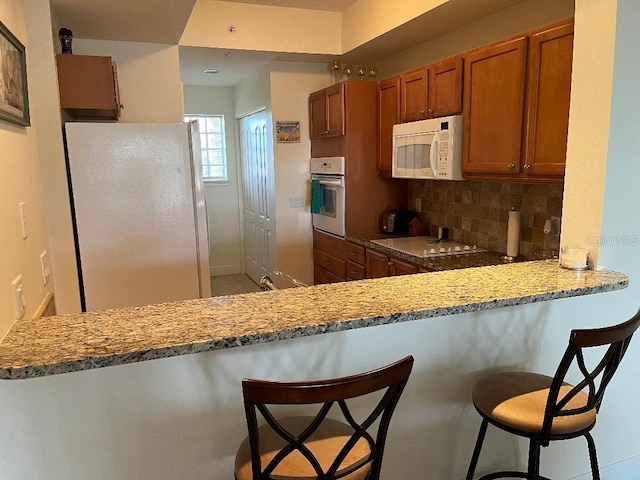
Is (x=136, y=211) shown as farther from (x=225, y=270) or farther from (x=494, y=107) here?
(x=225, y=270)

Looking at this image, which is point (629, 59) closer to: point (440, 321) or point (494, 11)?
point (440, 321)

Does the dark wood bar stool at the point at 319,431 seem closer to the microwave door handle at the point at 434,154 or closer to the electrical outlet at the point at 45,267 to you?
the electrical outlet at the point at 45,267

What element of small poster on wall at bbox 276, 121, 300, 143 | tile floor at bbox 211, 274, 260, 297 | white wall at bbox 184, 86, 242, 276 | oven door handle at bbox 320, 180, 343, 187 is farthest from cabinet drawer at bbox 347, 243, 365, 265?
white wall at bbox 184, 86, 242, 276

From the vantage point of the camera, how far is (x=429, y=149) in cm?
313

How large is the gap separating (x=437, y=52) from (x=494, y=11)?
63 cm

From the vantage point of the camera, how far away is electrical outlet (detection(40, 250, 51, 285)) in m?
2.12

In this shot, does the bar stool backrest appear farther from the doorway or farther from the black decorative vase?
the doorway

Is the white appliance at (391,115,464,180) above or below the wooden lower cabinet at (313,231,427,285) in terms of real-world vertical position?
above

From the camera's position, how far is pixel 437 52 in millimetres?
3625

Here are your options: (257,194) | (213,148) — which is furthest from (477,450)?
(213,148)

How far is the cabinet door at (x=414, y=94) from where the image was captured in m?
3.23

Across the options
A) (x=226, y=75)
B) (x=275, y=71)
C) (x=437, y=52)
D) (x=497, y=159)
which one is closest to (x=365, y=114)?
(x=437, y=52)

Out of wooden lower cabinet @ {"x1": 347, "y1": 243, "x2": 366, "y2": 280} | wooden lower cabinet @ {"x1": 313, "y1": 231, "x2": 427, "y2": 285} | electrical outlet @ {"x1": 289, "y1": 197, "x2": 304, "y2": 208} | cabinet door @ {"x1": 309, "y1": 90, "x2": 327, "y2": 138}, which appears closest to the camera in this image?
wooden lower cabinet @ {"x1": 313, "y1": 231, "x2": 427, "y2": 285}

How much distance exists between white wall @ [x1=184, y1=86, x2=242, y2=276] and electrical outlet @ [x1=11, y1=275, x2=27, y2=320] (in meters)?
4.42
